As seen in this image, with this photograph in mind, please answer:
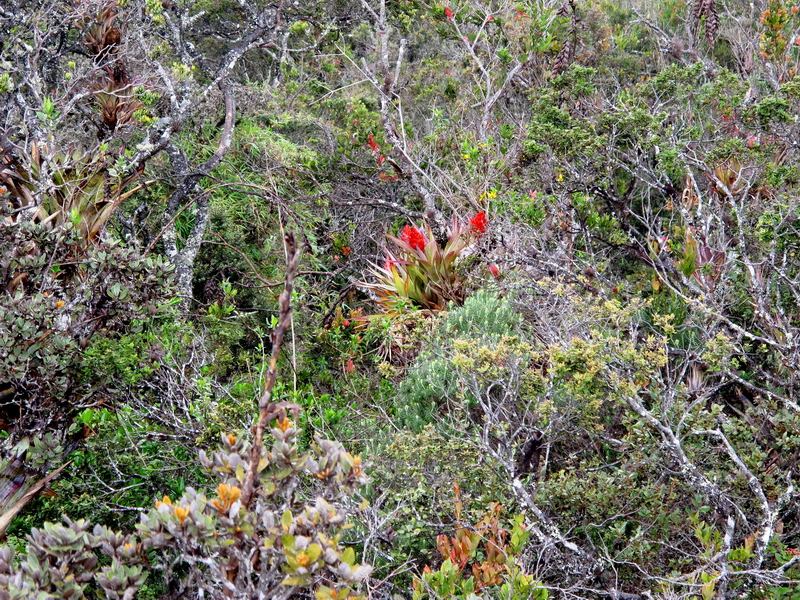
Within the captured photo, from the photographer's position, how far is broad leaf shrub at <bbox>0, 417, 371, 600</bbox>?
5.42 feet

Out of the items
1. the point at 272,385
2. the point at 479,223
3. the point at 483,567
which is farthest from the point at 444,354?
the point at 272,385

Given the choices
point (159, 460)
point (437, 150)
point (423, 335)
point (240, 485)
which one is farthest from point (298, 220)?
point (240, 485)

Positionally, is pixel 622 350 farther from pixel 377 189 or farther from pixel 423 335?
pixel 377 189

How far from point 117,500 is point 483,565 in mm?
1889

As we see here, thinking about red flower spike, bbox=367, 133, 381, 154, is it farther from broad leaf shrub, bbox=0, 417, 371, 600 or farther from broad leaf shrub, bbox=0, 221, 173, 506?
broad leaf shrub, bbox=0, 417, 371, 600

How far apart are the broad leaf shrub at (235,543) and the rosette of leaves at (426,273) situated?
13.2 ft

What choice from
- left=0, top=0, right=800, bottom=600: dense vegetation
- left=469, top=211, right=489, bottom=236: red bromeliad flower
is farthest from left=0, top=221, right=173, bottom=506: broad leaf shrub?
left=469, top=211, right=489, bottom=236: red bromeliad flower

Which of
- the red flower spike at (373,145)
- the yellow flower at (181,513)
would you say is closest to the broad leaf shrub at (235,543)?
the yellow flower at (181,513)

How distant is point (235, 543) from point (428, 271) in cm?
446

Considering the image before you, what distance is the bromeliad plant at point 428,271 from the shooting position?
19.5ft

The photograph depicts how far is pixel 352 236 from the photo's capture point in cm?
733

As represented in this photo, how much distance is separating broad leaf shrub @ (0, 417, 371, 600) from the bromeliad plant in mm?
3996

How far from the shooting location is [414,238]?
5.88m

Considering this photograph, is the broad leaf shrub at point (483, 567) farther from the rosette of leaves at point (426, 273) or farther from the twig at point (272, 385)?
the rosette of leaves at point (426, 273)
